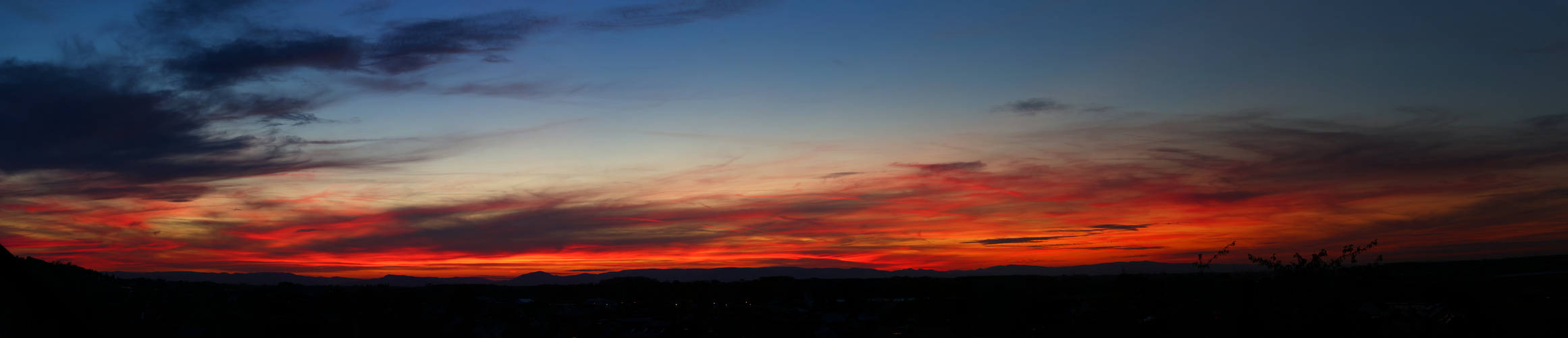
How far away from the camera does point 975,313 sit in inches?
3425

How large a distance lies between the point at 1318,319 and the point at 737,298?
435 ft

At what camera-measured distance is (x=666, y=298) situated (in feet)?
500

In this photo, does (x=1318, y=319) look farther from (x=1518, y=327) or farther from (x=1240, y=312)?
(x=1518, y=327)

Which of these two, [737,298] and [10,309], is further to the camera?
[737,298]

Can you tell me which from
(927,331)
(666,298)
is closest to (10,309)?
(927,331)

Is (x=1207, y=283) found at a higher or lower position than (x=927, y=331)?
higher

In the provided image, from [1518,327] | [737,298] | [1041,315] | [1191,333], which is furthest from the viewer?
[737,298]

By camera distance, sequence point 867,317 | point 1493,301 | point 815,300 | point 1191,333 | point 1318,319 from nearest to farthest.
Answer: point 1318,319 < point 1493,301 < point 1191,333 < point 867,317 < point 815,300

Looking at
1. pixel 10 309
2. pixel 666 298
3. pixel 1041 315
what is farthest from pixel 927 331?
pixel 666 298

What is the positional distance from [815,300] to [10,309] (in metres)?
126

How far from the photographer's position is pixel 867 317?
83.7 metres

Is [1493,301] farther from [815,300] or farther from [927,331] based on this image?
[815,300]

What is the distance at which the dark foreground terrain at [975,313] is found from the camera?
12359 millimetres

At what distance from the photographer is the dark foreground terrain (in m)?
12.4
